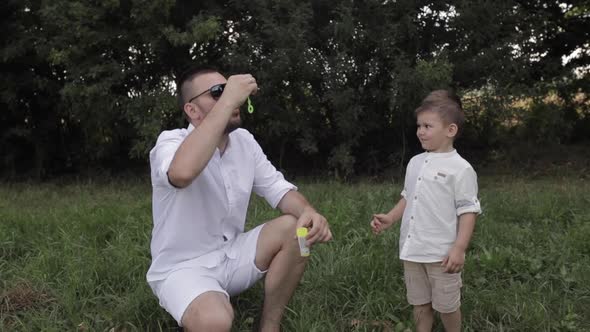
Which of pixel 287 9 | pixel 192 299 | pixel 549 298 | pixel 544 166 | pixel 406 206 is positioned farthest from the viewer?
pixel 544 166

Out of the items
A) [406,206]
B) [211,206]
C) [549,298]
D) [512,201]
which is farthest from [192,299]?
[512,201]

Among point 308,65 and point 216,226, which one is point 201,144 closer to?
point 216,226

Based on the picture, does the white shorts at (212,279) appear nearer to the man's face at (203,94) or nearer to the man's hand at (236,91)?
the man's face at (203,94)

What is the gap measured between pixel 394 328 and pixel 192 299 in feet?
3.85

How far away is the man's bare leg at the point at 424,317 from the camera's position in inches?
118

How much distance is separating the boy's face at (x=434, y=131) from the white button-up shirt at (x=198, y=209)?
93cm

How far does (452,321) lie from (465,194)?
664mm

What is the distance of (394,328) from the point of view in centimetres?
320

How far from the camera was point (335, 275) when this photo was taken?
12.2 feet

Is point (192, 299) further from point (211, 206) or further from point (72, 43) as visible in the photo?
point (72, 43)

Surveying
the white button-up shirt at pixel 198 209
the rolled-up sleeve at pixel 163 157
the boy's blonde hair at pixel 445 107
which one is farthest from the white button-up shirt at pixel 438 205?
the rolled-up sleeve at pixel 163 157

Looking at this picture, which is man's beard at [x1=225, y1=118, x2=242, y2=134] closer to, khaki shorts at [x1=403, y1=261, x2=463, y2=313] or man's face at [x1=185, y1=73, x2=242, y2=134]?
man's face at [x1=185, y1=73, x2=242, y2=134]

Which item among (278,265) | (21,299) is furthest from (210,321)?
(21,299)

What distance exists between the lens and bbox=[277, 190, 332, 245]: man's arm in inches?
111
